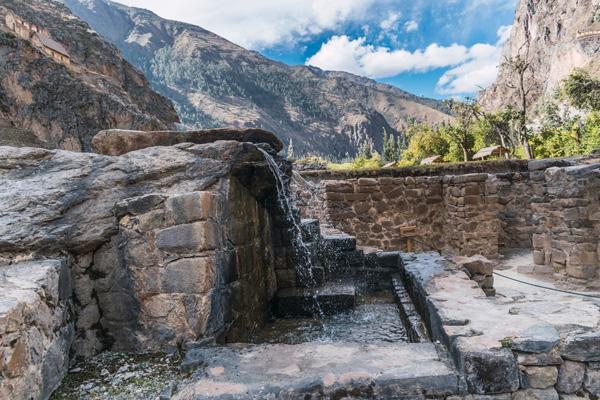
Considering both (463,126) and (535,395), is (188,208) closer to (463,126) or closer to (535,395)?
(535,395)

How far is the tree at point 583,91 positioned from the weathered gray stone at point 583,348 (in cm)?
3939

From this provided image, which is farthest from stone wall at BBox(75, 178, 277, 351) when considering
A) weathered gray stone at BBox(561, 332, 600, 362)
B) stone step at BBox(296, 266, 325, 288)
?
weathered gray stone at BBox(561, 332, 600, 362)

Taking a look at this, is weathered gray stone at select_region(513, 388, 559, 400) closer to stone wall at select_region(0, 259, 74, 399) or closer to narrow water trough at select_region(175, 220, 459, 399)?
narrow water trough at select_region(175, 220, 459, 399)

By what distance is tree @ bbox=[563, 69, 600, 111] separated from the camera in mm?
33562

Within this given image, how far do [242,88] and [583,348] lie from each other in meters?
145

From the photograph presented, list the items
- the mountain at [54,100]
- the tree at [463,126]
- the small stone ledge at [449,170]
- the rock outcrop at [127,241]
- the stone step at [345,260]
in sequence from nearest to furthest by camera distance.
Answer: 1. the rock outcrop at [127,241]
2. the stone step at [345,260]
3. the small stone ledge at [449,170]
4. the mountain at [54,100]
5. the tree at [463,126]

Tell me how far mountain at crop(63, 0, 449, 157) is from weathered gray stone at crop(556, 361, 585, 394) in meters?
108

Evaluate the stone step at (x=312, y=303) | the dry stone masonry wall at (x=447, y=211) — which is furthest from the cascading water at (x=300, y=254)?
the dry stone masonry wall at (x=447, y=211)

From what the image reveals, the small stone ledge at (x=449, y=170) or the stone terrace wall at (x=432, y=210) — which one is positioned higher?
the small stone ledge at (x=449, y=170)

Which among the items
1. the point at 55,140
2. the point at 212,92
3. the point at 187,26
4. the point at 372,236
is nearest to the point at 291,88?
the point at 212,92

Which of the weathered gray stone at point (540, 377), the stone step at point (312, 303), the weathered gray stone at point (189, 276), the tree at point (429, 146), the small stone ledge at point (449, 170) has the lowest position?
the stone step at point (312, 303)

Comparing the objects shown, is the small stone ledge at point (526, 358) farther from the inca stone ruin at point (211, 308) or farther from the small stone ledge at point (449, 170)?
the small stone ledge at point (449, 170)

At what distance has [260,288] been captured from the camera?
3.80 metres

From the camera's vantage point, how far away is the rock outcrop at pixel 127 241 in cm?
245
